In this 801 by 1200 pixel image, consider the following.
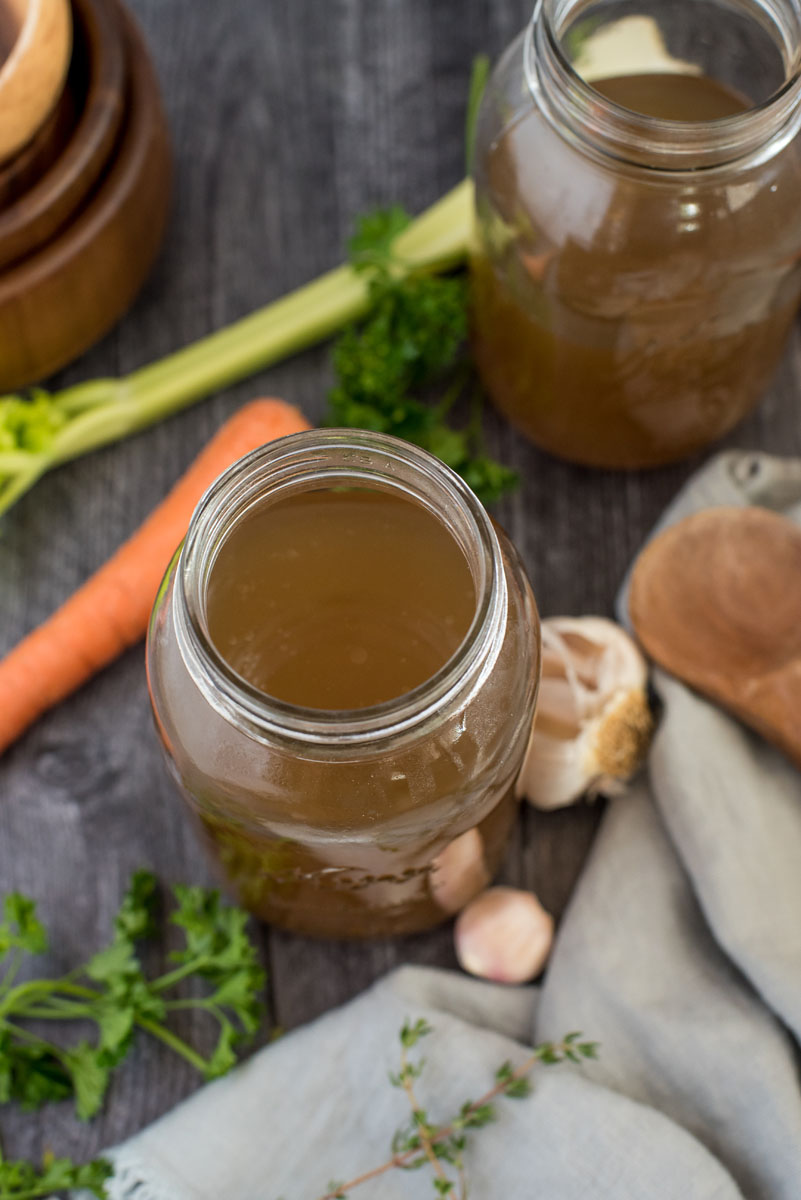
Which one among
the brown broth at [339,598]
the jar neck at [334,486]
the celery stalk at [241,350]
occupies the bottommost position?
the celery stalk at [241,350]

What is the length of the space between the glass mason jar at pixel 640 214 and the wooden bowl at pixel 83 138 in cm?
39

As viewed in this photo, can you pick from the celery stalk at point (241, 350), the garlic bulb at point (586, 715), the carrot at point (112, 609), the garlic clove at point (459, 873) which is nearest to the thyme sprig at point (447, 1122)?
the garlic clove at point (459, 873)

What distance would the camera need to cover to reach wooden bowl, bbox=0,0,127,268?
127 centimetres

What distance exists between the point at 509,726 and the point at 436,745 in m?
0.08

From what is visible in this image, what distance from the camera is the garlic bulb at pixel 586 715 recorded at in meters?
1.25

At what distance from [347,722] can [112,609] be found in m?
0.67

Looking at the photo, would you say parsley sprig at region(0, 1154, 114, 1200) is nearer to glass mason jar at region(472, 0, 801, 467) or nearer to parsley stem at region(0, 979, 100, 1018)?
parsley stem at region(0, 979, 100, 1018)

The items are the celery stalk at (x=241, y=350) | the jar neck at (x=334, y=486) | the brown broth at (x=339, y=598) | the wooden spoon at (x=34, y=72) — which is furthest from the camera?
the celery stalk at (x=241, y=350)

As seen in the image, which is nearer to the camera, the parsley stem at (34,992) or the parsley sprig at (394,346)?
the parsley stem at (34,992)

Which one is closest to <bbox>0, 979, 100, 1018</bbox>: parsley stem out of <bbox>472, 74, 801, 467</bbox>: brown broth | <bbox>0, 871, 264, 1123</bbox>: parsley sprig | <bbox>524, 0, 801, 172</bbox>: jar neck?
<bbox>0, 871, 264, 1123</bbox>: parsley sprig

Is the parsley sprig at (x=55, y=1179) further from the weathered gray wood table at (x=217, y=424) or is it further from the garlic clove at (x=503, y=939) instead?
the garlic clove at (x=503, y=939)

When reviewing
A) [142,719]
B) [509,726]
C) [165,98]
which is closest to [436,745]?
[509,726]

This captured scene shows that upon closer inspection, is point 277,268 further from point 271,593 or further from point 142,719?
point 271,593

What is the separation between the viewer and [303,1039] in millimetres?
1253
